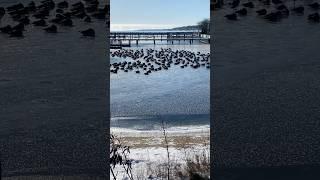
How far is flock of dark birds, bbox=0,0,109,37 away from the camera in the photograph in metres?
4.64

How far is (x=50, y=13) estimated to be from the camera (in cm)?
470

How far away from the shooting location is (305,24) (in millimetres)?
4934

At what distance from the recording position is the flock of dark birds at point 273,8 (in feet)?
15.8

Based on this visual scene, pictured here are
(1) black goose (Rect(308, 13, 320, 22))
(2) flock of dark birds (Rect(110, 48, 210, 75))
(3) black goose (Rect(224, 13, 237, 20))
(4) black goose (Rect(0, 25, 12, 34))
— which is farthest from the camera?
(2) flock of dark birds (Rect(110, 48, 210, 75))

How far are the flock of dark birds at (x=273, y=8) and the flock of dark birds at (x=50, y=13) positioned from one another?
1165 mm

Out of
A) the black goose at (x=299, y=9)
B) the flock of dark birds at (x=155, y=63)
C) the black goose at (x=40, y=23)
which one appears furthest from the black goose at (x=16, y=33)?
the flock of dark birds at (x=155, y=63)

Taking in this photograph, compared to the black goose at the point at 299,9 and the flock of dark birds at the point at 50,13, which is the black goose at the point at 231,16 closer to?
the black goose at the point at 299,9

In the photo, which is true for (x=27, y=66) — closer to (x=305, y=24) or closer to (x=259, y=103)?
(x=259, y=103)

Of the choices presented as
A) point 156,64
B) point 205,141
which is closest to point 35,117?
point 205,141

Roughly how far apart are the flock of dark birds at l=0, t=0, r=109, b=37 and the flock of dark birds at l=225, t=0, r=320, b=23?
1.17 meters

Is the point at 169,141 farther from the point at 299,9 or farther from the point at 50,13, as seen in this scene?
the point at 50,13

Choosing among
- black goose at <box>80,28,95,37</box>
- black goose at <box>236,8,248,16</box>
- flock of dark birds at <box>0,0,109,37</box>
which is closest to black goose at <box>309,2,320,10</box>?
black goose at <box>236,8,248,16</box>

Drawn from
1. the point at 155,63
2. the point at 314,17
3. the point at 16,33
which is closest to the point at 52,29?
the point at 16,33

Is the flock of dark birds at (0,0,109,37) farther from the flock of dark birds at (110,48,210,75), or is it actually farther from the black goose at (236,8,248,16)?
the flock of dark birds at (110,48,210,75)
